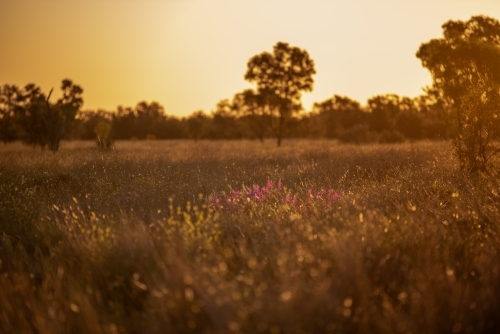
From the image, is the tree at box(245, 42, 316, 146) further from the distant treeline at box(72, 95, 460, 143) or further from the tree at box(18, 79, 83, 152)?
the tree at box(18, 79, 83, 152)

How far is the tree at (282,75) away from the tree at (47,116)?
54.2ft

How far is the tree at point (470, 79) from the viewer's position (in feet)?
34.3

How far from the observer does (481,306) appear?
3.58 metres

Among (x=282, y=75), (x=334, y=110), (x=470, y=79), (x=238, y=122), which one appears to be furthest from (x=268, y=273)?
(x=334, y=110)

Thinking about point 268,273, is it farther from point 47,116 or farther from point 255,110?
point 255,110

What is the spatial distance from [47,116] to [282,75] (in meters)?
19.2

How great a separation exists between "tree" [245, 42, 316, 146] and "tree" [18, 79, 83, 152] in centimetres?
1652

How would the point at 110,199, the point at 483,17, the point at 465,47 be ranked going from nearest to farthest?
the point at 110,199 → the point at 465,47 → the point at 483,17

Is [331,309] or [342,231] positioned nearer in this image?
[331,309]

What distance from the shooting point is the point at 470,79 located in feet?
33.6

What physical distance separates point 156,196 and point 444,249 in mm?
5548

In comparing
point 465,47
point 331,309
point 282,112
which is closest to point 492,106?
point 331,309

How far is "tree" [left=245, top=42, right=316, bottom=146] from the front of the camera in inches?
1569

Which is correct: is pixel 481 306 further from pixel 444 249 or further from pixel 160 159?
pixel 160 159
